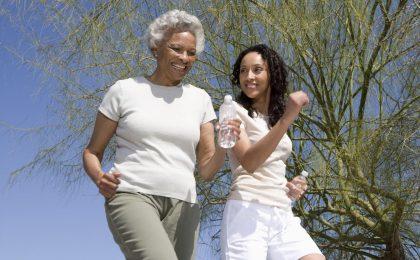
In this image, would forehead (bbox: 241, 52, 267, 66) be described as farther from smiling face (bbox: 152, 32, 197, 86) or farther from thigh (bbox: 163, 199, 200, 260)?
thigh (bbox: 163, 199, 200, 260)

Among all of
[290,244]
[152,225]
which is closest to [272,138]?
[290,244]

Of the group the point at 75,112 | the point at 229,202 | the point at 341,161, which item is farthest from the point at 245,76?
the point at 75,112

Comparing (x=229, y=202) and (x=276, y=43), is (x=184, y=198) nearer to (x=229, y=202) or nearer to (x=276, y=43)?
(x=229, y=202)

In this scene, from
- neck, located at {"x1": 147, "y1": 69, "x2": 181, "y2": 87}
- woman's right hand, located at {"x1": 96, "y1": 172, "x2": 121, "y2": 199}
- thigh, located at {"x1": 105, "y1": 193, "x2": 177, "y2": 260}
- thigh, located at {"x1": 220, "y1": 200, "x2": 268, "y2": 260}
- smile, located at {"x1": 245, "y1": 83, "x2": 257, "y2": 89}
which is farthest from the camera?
smile, located at {"x1": 245, "y1": 83, "x2": 257, "y2": 89}

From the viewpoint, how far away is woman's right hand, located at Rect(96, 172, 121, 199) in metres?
1.84

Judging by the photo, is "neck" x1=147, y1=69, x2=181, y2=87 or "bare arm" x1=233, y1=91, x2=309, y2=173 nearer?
"bare arm" x1=233, y1=91, x2=309, y2=173

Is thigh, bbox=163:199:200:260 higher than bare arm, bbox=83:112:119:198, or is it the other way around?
bare arm, bbox=83:112:119:198

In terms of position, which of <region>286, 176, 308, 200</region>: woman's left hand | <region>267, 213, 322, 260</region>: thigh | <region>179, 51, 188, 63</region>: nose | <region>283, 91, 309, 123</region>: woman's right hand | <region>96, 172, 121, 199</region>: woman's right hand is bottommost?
<region>267, 213, 322, 260</region>: thigh

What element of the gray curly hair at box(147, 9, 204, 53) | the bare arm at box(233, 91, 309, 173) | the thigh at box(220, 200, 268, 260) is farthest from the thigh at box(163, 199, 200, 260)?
the gray curly hair at box(147, 9, 204, 53)

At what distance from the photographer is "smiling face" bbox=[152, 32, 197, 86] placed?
80.2 inches

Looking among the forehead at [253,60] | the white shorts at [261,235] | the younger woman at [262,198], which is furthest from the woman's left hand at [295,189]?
the forehead at [253,60]

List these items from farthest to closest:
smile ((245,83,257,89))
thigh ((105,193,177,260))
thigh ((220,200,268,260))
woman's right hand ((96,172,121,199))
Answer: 1. smile ((245,83,257,89))
2. thigh ((220,200,268,260))
3. woman's right hand ((96,172,121,199))
4. thigh ((105,193,177,260))

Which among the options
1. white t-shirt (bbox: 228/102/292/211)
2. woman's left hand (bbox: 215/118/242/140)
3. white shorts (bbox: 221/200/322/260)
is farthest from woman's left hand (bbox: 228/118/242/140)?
white shorts (bbox: 221/200/322/260)

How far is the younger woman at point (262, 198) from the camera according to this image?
1.92m
